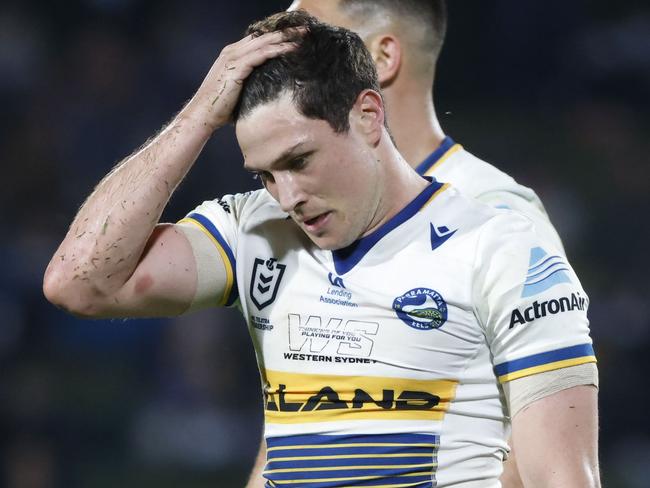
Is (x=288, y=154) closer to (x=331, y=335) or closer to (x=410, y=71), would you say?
→ (x=331, y=335)

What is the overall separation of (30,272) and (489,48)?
3656 mm

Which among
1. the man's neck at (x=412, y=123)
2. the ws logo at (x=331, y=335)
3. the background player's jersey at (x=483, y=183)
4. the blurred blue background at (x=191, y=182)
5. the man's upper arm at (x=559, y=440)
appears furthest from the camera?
the blurred blue background at (x=191, y=182)

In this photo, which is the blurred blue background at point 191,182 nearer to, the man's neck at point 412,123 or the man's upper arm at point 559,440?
the man's neck at point 412,123

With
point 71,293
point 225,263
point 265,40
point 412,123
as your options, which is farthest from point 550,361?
point 412,123

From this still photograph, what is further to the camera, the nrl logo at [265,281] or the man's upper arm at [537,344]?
the nrl logo at [265,281]

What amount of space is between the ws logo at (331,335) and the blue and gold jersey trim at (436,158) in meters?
0.93

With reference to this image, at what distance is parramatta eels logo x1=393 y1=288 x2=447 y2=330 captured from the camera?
2.20 metres

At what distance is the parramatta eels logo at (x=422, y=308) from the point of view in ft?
7.21

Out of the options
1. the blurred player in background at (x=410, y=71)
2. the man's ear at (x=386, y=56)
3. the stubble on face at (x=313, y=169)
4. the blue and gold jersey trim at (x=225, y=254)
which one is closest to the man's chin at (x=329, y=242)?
the stubble on face at (x=313, y=169)

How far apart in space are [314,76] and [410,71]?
113 cm

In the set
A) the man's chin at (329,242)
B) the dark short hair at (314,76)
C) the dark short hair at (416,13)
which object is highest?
the dark short hair at (416,13)

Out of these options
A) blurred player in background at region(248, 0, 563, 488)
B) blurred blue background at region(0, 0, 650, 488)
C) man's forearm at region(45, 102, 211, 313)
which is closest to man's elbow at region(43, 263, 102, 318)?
man's forearm at region(45, 102, 211, 313)

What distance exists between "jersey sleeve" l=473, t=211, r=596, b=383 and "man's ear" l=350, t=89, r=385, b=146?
12.7 inches

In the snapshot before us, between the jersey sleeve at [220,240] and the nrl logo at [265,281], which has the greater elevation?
the jersey sleeve at [220,240]
